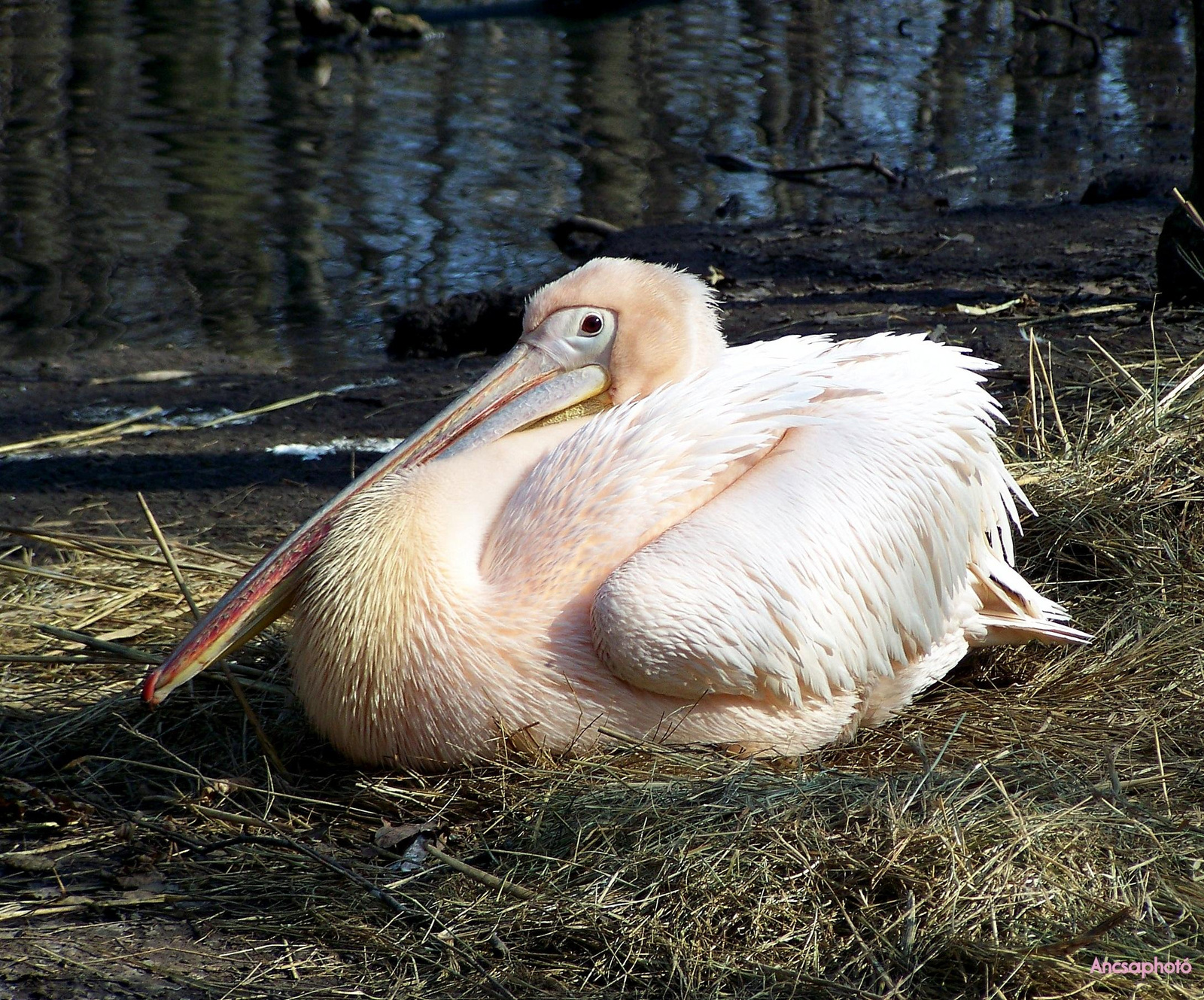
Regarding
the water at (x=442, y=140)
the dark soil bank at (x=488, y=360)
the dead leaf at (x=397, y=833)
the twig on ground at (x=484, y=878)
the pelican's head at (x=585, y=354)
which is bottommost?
the water at (x=442, y=140)

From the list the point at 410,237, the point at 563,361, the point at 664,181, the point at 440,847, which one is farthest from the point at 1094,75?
the point at 440,847

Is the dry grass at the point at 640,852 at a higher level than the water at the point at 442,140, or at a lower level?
higher

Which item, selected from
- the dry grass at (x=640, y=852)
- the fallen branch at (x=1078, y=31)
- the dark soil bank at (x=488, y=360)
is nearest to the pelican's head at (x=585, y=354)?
the dry grass at (x=640, y=852)

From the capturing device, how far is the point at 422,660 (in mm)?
2750

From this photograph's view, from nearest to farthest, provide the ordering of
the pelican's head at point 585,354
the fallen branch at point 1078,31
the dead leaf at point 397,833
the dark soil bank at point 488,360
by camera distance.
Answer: the dead leaf at point 397,833, the pelican's head at point 585,354, the dark soil bank at point 488,360, the fallen branch at point 1078,31

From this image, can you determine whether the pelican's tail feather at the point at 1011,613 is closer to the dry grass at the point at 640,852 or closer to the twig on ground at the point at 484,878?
the dry grass at the point at 640,852

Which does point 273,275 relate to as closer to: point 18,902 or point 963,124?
point 18,902

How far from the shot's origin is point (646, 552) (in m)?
2.74

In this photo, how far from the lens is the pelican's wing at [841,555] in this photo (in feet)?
8.83

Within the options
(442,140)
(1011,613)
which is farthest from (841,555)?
(442,140)

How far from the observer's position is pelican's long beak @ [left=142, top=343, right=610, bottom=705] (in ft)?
9.23

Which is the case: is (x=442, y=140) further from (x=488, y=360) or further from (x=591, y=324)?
(x=591, y=324)

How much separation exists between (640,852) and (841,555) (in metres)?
0.84

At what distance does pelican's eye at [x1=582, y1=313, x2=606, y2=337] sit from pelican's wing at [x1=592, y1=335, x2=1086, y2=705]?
351mm
